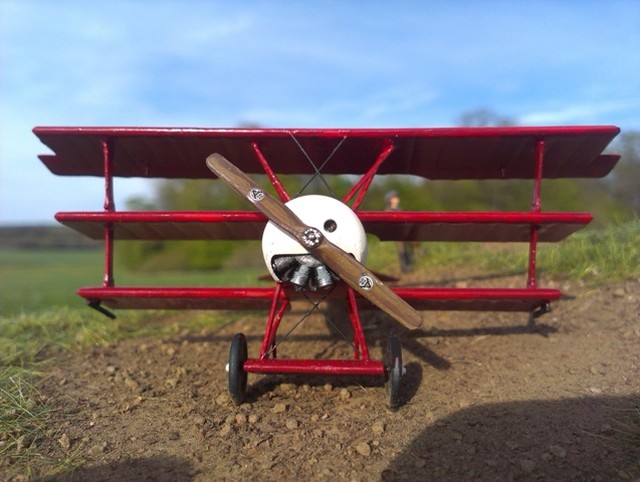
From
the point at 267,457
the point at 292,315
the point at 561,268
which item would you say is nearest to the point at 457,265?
the point at 561,268

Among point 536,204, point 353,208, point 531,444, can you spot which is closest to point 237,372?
point 353,208

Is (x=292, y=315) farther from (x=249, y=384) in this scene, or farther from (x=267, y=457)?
(x=267, y=457)

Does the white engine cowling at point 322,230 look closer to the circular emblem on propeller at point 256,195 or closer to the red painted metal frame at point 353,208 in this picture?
the circular emblem on propeller at point 256,195

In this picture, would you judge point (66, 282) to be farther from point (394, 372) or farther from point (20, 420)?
point (394, 372)

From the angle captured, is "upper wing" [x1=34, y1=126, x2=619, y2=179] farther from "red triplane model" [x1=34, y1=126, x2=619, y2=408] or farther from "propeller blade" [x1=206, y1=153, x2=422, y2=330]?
"propeller blade" [x1=206, y1=153, x2=422, y2=330]

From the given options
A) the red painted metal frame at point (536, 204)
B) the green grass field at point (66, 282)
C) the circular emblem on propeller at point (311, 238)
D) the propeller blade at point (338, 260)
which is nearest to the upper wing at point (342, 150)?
the red painted metal frame at point (536, 204)

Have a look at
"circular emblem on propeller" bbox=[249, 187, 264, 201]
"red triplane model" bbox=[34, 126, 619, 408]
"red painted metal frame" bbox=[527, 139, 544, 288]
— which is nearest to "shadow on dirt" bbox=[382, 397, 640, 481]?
"red triplane model" bbox=[34, 126, 619, 408]
